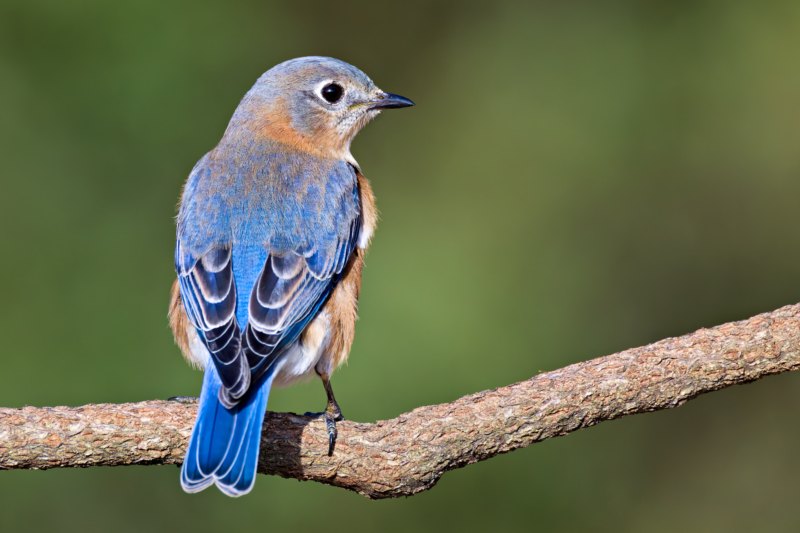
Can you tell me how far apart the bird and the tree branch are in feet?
0.53

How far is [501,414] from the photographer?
3773 millimetres

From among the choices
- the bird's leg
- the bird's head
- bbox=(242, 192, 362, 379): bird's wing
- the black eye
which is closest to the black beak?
the bird's head

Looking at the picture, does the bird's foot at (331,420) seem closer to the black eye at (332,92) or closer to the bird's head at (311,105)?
the bird's head at (311,105)

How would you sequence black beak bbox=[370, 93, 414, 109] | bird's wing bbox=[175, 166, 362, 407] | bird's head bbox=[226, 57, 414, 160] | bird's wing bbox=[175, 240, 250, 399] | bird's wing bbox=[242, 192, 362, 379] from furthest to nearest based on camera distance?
black beak bbox=[370, 93, 414, 109]
bird's head bbox=[226, 57, 414, 160]
bird's wing bbox=[242, 192, 362, 379]
bird's wing bbox=[175, 166, 362, 407]
bird's wing bbox=[175, 240, 250, 399]

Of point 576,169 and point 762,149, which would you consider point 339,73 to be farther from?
point 762,149

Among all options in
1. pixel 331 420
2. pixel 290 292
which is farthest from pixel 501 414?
pixel 290 292

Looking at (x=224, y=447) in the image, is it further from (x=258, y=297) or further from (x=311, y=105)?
(x=311, y=105)

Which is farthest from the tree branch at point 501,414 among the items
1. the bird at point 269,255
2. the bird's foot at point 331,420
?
the bird at point 269,255

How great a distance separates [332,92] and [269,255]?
54.3 inches

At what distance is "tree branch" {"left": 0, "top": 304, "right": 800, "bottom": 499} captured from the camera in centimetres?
373

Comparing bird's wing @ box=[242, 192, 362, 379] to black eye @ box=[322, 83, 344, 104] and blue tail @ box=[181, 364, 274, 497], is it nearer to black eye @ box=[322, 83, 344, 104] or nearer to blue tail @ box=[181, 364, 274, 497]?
blue tail @ box=[181, 364, 274, 497]

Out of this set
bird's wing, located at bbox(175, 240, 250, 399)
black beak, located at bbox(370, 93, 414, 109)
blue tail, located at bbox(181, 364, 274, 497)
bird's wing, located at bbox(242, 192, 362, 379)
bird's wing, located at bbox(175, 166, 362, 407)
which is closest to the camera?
blue tail, located at bbox(181, 364, 274, 497)

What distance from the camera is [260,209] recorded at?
4.18 metres

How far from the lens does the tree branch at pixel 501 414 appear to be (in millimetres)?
3730
